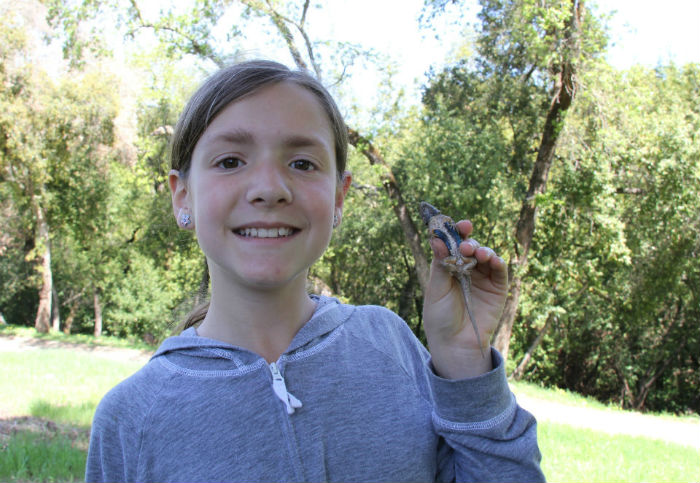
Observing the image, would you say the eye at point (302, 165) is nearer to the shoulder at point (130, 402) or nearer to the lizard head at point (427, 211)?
the lizard head at point (427, 211)

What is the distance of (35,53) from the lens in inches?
680

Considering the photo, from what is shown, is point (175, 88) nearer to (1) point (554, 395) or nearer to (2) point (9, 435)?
(2) point (9, 435)

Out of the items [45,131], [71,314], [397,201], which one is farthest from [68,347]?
[71,314]

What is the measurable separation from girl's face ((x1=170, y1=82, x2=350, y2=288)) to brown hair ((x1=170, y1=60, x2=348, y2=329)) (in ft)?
0.09

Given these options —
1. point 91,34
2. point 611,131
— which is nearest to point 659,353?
point 611,131

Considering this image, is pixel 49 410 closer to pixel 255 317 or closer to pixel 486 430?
pixel 255 317

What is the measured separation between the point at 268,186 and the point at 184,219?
0.37m

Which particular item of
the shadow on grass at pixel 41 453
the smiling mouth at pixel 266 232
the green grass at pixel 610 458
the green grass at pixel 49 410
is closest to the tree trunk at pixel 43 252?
the green grass at pixel 49 410

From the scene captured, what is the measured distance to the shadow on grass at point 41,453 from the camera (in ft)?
14.5

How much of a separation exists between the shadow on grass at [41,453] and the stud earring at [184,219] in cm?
388

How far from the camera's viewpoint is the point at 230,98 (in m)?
1.38

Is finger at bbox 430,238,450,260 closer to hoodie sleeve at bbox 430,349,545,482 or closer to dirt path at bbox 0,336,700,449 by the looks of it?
hoodie sleeve at bbox 430,349,545,482

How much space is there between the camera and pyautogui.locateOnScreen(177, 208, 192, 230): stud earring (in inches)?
59.8

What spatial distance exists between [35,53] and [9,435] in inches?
608
